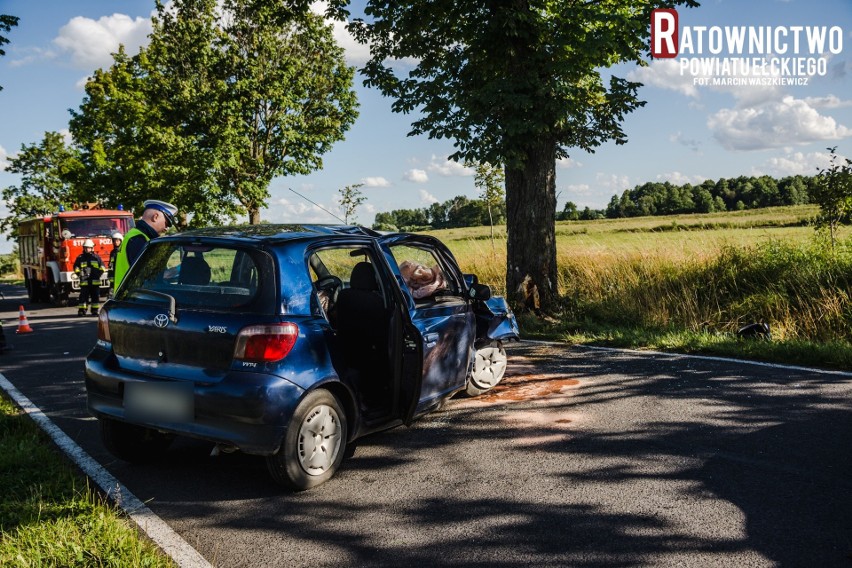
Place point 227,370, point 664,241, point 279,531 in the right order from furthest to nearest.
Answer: point 664,241, point 227,370, point 279,531

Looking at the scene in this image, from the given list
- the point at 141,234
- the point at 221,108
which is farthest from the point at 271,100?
the point at 141,234

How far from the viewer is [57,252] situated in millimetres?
19531

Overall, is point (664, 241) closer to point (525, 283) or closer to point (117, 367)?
point (525, 283)

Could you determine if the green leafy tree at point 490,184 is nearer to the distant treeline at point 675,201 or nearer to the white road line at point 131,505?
the white road line at point 131,505

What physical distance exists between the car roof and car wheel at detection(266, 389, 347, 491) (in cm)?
109

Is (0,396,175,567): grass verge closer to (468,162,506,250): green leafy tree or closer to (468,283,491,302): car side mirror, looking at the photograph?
(468,283,491,302): car side mirror

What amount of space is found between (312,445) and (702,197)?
272ft

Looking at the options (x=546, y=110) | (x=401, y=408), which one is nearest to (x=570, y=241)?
(x=546, y=110)

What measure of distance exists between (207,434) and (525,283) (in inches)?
312

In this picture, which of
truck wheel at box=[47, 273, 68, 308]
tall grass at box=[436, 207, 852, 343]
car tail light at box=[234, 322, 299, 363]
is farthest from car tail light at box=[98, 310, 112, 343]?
truck wheel at box=[47, 273, 68, 308]

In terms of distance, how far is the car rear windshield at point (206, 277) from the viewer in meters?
4.19

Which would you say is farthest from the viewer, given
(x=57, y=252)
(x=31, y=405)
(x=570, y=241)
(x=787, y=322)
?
(x=57, y=252)

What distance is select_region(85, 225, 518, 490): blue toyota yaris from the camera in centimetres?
404

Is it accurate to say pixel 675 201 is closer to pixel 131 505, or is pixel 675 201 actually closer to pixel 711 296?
pixel 711 296
